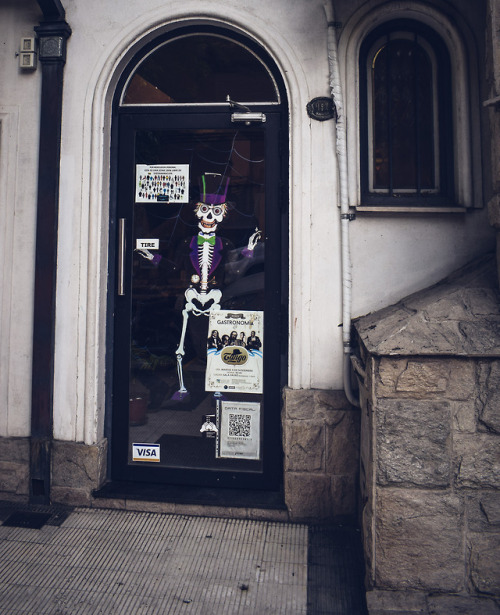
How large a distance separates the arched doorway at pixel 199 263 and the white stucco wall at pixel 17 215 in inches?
25.9

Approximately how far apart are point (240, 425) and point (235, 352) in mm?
583

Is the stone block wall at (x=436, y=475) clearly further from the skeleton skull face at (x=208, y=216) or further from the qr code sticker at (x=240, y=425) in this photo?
the skeleton skull face at (x=208, y=216)

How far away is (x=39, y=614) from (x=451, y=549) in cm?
223

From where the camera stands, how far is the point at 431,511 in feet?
8.39

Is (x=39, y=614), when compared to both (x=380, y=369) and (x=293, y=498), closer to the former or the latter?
(x=293, y=498)

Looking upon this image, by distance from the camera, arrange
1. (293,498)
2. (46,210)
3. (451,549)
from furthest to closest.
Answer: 1. (46,210)
2. (293,498)
3. (451,549)

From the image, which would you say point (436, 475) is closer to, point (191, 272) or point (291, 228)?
point (291, 228)

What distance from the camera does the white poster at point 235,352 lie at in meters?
3.84

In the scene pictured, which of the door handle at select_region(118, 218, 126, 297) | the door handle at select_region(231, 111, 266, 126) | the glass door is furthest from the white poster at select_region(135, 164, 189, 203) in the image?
the door handle at select_region(231, 111, 266, 126)

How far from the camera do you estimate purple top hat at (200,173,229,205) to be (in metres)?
3.88

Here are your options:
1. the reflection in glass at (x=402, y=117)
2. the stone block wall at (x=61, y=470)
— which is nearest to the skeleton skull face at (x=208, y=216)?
the reflection in glass at (x=402, y=117)

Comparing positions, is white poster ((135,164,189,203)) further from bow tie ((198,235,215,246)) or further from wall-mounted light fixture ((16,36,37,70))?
wall-mounted light fixture ((16,36,37,70))

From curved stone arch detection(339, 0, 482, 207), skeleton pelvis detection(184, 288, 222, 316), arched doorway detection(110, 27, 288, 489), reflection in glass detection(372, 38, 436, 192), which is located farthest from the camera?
skeleton pelvis detection(184, 288, 222, 316)

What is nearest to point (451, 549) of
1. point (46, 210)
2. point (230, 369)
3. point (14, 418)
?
point (230, 369)
